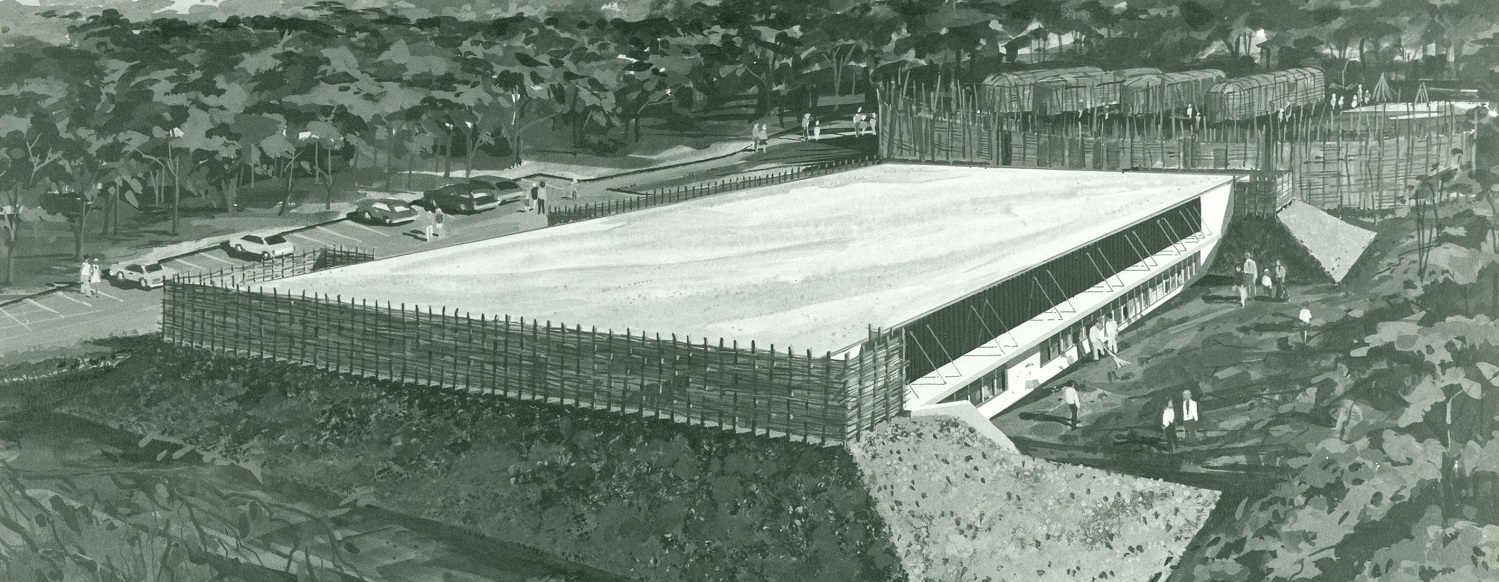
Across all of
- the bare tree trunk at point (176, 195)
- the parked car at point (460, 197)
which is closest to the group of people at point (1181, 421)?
the parked car at point (460, 197)

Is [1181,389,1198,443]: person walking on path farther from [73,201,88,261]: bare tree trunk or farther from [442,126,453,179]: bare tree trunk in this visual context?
[73,201,88,261]: bare tree trunk

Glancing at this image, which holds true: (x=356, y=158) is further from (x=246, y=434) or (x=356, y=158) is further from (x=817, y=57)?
(x=817, y=57)

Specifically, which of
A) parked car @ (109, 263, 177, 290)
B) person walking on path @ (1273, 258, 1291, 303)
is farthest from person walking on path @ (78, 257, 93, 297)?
person walking on path @ (1273, 258, 1291, 303)

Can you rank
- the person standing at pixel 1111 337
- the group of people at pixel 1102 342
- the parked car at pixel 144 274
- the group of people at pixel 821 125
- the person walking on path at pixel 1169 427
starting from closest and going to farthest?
the person walking on path at pixel 1169 427 → the group of people at pixel 1102 342 → the person standing at pixel 1111 337 → the parked car at pixel 144 274 → the group of people at pixel 821 125

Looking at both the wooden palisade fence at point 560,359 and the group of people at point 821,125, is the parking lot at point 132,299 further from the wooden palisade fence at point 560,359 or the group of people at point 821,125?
the group of people at point 821,125

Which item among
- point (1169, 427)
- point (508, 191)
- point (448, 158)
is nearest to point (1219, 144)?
point (1169, 427)
